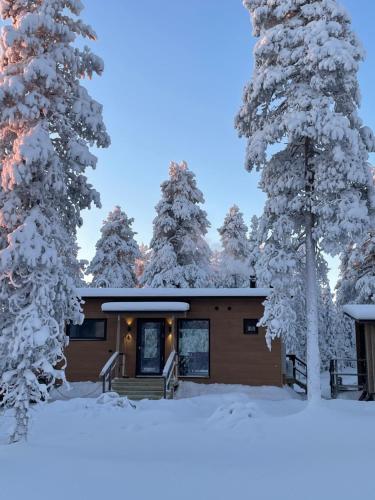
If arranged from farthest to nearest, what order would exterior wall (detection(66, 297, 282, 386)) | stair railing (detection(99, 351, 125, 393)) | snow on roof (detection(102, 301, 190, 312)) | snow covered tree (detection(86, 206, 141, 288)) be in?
snow covered tree (detection(86, 206, 141, 288)) < exterior wall (detection(66, 297, 282, 386)) < snow on roof (detection(102, 301, 190, 312)) < stair railing (detection(99, 351, 125, 393))

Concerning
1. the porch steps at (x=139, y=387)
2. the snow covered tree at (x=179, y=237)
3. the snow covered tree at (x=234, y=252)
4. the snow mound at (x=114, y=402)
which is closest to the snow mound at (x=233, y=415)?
the snow mound at (x=114, y=402)

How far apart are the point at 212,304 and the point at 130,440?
27.3 ft

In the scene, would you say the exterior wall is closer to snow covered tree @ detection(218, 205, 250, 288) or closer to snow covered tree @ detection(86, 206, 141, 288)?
snow covered tree @ detection(86, 206, 141, 288)

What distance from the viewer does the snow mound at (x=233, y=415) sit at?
1016 cm

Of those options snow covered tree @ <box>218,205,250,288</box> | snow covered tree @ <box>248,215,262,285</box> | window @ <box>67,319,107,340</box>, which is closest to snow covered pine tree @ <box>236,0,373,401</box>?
window @ <box>67,319,107,340</box>

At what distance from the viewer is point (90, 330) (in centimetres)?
1738

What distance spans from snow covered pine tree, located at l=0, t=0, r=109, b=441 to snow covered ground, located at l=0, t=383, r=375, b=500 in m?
1.65

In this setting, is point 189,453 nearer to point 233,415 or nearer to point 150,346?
point 233,415

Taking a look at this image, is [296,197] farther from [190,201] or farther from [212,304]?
[190,201]

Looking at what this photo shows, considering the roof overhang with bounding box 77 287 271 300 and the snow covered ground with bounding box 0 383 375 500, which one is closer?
the snow covered ground with bounding box 0 383 375 500

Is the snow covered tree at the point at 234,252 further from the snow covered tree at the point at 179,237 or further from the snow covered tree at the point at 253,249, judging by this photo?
the snow covered tree at the point at 179,237

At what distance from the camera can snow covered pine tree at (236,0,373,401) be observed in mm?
12375

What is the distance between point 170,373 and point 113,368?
7.61 ft

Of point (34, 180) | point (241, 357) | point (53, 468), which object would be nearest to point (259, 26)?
point (34, 180)
